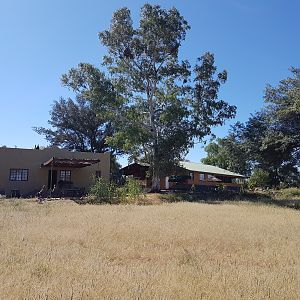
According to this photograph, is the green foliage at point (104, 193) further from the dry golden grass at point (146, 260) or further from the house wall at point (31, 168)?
the dry golden grass at point (146, 260)

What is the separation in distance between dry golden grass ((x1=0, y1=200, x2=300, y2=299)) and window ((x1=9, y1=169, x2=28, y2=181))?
71.8 feet

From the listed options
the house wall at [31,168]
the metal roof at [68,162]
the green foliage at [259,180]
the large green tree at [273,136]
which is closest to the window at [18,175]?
the house wall at [31,168]

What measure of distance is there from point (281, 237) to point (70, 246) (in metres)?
6.92

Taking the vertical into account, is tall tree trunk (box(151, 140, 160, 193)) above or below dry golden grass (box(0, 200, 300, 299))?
above

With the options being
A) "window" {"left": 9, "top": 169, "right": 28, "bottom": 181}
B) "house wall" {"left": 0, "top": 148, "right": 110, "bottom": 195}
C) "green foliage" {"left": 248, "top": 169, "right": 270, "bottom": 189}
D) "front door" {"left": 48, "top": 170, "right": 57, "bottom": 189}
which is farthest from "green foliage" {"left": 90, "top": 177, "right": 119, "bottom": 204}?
"green foliage" {"left": 248, "top": 169, "right": 270, "bottom": 189}

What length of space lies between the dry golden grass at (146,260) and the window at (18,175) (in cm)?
2190

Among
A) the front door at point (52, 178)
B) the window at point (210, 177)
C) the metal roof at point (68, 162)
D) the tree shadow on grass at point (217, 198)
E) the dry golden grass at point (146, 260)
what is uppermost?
the window at point (210, 177)

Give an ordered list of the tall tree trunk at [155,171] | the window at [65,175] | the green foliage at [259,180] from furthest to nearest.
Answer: the green foliage at [259,180], the window at [65,175], the tall tree trunk at [155,171]

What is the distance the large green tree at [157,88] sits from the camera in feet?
119

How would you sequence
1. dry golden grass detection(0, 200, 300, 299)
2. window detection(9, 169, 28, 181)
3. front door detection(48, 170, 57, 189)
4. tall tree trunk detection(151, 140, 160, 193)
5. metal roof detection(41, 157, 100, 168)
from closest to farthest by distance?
dry golden grass detection(0, 200, 300, 299) → metal roof detection(41, 157, 100, 168) → tall tree trunk detection(151, 140, 160, 193) → window detection(9, 169, 28, 181) → front door detection(48, 170, 57, 189)

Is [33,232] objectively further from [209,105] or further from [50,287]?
[209,105]

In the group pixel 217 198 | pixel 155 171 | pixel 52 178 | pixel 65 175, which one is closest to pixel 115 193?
pixel 155 171

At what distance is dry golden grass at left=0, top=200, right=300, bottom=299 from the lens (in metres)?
6.37

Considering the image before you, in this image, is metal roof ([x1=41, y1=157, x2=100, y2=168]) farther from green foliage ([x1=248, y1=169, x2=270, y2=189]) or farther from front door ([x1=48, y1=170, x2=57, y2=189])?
green foliage ([x1=248, y1=169, x2=270, y2=189])
